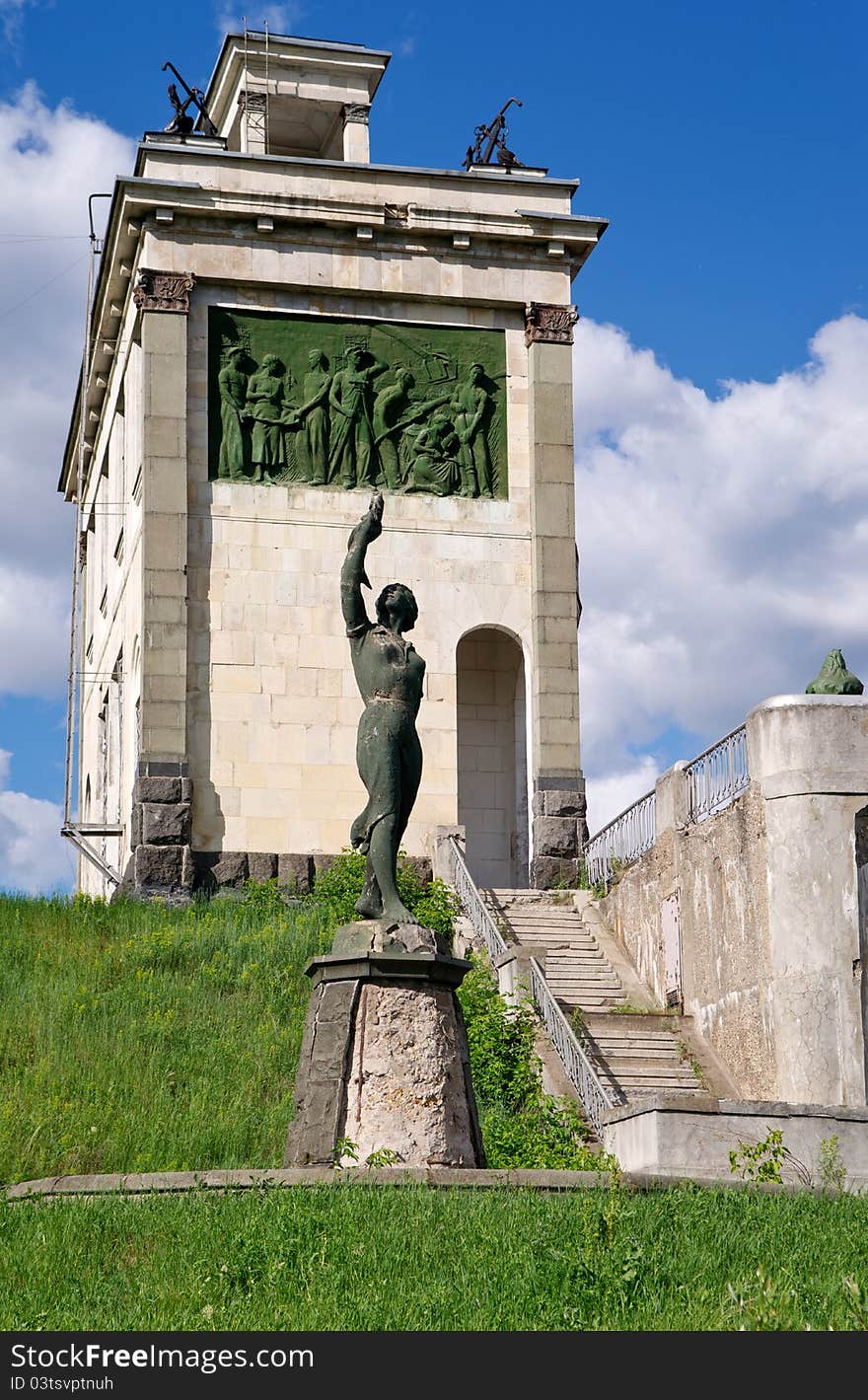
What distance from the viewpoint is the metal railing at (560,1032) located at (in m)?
19.7

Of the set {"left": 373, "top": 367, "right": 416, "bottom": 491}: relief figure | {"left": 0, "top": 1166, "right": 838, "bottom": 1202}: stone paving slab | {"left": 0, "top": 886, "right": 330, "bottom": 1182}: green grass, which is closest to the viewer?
{"left": 0, "top": 1166, "right": 838, "bottom": 1202}: stone paving slab

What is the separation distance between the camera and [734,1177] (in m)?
15.9

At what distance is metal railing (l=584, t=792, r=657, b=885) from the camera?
26328 mm

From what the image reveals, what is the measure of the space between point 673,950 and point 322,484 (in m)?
9.99

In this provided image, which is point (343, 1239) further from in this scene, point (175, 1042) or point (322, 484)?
point (322, 484)

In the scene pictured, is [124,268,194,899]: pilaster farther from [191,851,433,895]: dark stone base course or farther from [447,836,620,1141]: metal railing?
[447,836,620,1141]: metal railing

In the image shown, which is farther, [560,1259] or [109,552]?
[109,552]

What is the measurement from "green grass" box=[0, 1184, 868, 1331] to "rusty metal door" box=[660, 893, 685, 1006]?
1102 centimetres

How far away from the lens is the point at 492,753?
33656 millimetres

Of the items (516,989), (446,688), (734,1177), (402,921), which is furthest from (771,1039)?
(446,688)

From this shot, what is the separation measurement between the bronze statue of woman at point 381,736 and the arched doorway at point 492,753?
16.2 m

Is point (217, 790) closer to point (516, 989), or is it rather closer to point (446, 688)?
point (446, 688)

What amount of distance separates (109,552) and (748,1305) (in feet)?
95.6

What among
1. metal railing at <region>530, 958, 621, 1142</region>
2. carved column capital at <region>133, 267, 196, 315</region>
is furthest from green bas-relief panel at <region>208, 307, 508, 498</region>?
metal railing at <region>530, 958, 621, 1142</region>
